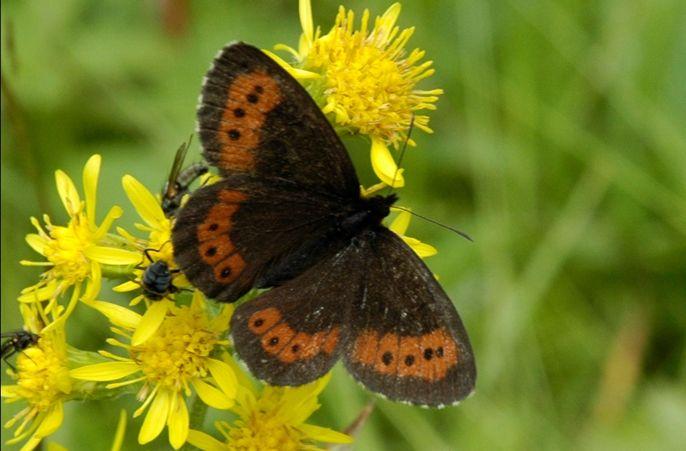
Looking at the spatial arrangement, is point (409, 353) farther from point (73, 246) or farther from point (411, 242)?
point (73, 246)

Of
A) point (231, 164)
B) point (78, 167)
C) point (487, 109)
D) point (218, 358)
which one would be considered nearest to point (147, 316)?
point (218, 358)

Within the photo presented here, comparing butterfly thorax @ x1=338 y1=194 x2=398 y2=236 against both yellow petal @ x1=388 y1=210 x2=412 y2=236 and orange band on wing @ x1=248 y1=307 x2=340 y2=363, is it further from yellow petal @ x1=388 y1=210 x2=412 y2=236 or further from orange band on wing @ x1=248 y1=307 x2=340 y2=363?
orange band on wing @ x1=248 y1=307 x2=340 y2=363

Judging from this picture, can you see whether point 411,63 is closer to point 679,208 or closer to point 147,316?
point 147,316

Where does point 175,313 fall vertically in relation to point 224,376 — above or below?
above

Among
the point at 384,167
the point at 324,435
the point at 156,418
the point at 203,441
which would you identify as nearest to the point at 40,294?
the point at 156,418

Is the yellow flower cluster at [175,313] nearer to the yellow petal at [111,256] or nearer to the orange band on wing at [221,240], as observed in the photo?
the yellow petal at [111,256]

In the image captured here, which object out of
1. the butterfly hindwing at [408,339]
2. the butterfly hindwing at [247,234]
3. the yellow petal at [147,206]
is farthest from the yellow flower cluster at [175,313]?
the butterfly hindwing at [408,339]
